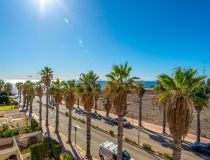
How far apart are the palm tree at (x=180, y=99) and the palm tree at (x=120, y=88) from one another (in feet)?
18.0

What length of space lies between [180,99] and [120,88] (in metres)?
7.19

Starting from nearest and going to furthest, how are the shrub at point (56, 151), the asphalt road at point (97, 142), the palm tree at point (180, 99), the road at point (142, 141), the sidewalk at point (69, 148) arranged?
the palm tree at point (180, 99) → the shrub at point (56, 151) → the sidewalk at point (69, 148) → the asphalt road at point (97, 142) → the road at point (142, 141)

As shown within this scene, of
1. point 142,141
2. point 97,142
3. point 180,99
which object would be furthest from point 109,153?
point 180,99

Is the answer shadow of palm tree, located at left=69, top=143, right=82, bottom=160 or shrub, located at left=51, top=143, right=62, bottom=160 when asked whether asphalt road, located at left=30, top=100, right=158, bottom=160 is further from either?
shrub, located at left=51, top=143, right=62, bottom=160

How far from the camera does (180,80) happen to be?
48.2ft

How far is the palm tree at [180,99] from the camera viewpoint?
45.3 ft

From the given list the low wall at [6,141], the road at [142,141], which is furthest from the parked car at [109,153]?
the low wall at [6,141]

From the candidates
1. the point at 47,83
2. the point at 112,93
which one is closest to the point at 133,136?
the point at 112,93

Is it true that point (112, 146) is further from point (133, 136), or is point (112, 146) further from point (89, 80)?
point (133, 136)

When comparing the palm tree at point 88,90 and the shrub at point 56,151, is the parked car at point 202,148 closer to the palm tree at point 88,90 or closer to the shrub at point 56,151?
the palm tree at point 88,90

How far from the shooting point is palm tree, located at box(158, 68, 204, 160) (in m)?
13.8

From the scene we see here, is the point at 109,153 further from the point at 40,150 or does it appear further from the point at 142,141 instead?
the point at 142,141

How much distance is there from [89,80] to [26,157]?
1328cm

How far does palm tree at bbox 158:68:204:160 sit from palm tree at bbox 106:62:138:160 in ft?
18.0
